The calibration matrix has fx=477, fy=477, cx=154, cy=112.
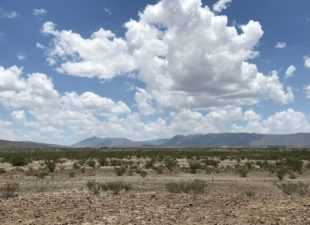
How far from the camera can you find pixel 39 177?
35.7m

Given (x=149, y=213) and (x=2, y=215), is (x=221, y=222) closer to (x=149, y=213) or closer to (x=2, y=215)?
(x=149, y=213)

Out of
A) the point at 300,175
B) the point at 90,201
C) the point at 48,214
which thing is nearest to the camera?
the point at 48,214

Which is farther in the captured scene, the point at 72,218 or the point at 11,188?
the point at 11,188

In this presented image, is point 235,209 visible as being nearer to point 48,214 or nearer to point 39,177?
point 48,214

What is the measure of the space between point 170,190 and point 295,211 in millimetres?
7975

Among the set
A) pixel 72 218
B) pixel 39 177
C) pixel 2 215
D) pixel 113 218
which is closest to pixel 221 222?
pixel 113 218

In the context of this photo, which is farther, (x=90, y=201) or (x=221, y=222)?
(x=90, y=201)

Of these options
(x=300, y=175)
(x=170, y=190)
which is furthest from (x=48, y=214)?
(x=300, y=175)

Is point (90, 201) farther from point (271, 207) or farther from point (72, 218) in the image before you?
point (271, 207)

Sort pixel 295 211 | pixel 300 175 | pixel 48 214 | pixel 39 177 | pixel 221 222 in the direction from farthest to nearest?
pixel 300 175
pixel 39 177
pixel 48 214
pixel 295 211
pixel 221 222

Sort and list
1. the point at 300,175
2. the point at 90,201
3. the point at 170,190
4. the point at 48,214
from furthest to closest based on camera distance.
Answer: the point at 300,175 → the point at 170,190 → the point at 90,201 → the point at 48,214

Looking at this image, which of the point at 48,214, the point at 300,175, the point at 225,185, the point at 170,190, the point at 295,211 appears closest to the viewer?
the point at 295,211

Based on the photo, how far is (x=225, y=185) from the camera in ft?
97.6

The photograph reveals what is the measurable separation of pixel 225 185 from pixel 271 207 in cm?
1713
